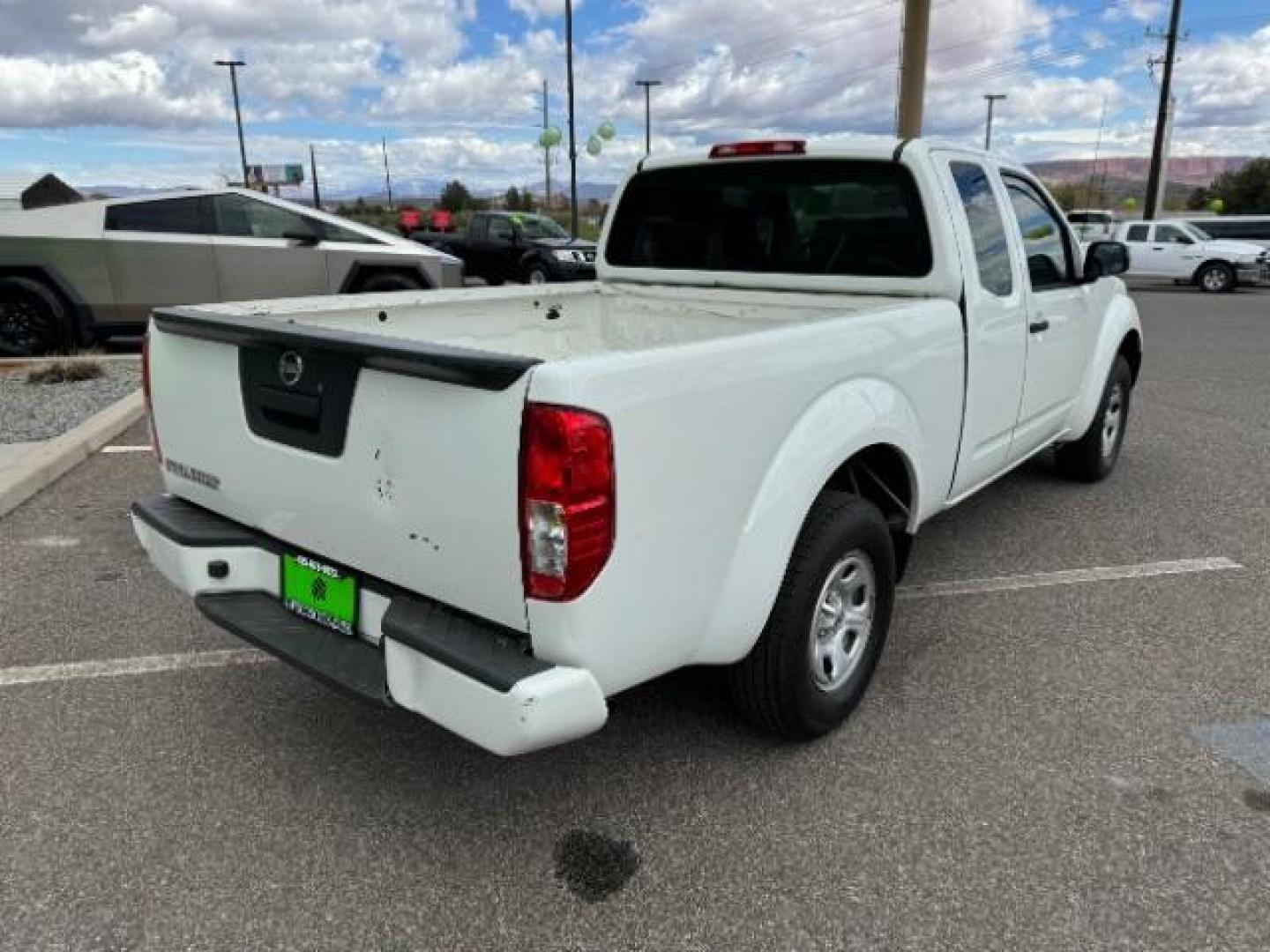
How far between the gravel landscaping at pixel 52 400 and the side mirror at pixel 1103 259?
6.35 meters

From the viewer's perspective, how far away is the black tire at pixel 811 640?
2.64m

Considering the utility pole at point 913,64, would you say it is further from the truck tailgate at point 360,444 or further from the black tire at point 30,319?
the truck tailgate at point 360,444

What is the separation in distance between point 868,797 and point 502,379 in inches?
63.2

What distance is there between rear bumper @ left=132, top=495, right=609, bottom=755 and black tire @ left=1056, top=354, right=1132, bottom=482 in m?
→ 4.25

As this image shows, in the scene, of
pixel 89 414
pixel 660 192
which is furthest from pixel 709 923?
pixel 89 414

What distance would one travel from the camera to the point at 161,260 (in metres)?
9.00

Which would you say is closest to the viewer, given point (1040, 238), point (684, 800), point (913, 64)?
point (684, 800)

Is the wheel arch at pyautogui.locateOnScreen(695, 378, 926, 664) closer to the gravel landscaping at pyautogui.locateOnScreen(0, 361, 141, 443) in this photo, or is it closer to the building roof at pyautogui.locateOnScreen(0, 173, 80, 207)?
the gravel landscaping at pyautogui.locateOnScreen(0, 361, 141, 443)

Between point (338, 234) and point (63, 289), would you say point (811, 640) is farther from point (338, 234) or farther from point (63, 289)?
point (63, 289)

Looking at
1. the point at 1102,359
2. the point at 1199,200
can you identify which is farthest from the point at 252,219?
the point at 1199,200

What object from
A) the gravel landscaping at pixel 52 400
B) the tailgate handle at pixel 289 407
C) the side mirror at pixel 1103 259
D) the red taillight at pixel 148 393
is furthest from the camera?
the gravel landscaping at pixel 52 400

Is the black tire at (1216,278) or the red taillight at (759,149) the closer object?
the red taillight at (759,149)

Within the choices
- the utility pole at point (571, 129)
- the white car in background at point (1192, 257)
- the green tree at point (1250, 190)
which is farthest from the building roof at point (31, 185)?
the green tree at point (1250, 190)

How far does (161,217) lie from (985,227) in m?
8.11
